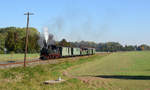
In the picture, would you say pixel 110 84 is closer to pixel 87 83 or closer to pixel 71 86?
pixel 87 83

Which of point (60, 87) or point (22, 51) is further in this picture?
point (22, 51)

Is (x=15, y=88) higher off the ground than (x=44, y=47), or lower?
lower

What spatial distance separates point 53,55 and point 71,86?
3130 cm

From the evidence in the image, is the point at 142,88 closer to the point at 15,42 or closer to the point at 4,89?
the point at 4,89

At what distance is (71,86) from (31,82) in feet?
11.3

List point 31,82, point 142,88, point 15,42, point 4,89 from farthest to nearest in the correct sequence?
point 15,42 → point 31,82 → point 142,88 → point 4,89

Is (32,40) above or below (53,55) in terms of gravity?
above

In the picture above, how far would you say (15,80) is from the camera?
1881cm

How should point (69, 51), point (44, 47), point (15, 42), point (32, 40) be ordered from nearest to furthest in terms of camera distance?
1. point (44, 47)
2. point (69, 51)
3. point (15, 42)
4. point (32, 40)

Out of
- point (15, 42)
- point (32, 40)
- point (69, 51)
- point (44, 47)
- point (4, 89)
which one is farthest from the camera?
point (32, 40)

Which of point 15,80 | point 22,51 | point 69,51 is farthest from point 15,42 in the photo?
point 15,80

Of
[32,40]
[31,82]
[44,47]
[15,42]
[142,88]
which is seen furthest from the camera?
[32,40]

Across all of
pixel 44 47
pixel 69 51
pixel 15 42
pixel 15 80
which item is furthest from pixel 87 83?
pixel 15 42

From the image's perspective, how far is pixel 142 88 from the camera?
16.5m
